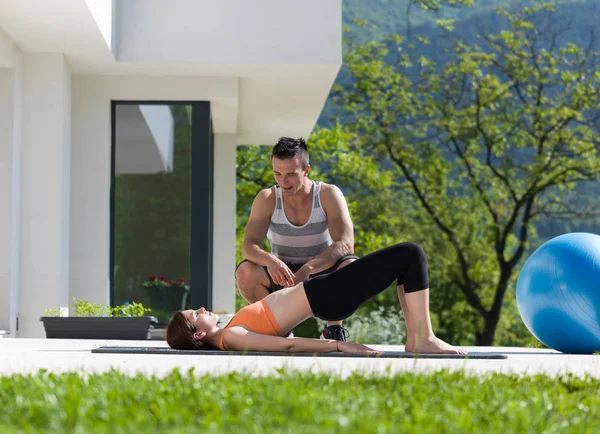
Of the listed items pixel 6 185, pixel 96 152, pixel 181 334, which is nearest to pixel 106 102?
pixel 96 152

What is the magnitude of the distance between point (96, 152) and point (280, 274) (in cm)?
483

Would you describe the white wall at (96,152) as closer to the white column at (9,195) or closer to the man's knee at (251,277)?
the white column at (9,195)

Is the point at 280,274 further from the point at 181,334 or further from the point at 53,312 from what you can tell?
the point at 53,312

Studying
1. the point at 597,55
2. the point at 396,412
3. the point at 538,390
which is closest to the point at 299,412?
the point at 396,412

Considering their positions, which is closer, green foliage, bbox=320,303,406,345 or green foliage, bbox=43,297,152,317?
green foliage, bbox=43,297,152,317

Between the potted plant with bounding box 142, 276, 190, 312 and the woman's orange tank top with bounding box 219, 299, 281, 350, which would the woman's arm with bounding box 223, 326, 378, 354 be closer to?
the woman's orange tank top with bounding box 219, 299, 281, 350

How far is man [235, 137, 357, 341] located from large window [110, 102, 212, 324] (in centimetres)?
373

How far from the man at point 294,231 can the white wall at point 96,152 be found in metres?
3.82

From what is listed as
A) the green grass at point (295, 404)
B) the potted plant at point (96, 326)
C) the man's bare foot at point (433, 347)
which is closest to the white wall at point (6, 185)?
the potted plant at point (96, 326)

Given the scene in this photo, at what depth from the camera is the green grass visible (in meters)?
2.49

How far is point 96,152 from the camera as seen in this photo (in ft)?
32.6

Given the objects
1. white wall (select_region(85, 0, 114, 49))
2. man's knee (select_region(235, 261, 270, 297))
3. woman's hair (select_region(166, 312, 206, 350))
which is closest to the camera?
woman's hair (select_region(166, 312, 206, 350))

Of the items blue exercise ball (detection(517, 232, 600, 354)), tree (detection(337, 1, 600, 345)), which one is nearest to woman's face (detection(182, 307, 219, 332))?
blue exercise ball (detection(517, 232, 600, 354))

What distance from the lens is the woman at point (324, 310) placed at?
4.80 metres
